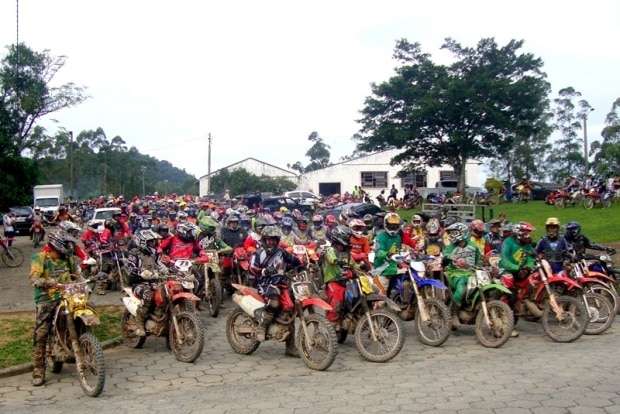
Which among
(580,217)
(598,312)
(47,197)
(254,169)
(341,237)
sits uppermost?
(254,169)

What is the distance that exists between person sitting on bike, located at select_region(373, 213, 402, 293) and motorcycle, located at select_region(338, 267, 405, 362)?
132 cm

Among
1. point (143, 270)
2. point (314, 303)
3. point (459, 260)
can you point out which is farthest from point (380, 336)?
point (143, 270)

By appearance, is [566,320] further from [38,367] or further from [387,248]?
[38,367]

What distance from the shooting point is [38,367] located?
7.71 meters

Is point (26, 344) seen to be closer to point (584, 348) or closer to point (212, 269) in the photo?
point (212, 269)

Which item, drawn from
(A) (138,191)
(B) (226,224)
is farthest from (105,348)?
(A) (138,191)

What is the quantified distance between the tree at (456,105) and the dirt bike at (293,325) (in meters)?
28.4

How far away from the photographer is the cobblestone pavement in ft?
21.3

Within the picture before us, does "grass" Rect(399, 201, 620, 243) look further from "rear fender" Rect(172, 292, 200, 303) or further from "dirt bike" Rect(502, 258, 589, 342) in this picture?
"rear fender" Rect(172, 292, 200, 303)

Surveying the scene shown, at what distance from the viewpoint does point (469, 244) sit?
10.2 metres

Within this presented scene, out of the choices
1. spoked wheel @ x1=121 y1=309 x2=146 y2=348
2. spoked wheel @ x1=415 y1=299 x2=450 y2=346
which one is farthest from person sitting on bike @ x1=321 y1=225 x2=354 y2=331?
spoked wheel @ x1=121 y1=309 x2=146 y2=348

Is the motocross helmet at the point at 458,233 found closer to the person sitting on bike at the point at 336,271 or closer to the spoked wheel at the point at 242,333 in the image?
the person sitting on bike at the point at 336,271

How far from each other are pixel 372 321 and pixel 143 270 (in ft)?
11.0

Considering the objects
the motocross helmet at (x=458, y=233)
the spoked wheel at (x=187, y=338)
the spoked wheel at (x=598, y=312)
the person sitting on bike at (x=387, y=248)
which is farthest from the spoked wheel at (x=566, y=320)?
the spoked wheel at (x=187, y=338)
